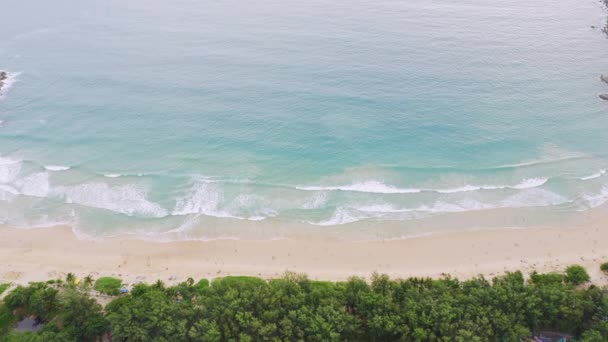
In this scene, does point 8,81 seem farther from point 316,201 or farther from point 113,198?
point 316,201

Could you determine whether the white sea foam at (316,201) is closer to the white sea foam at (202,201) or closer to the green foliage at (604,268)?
the white sea foam at (202,201)

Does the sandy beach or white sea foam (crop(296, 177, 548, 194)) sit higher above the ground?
white sea foam (crop(296, 177, 548, 194))

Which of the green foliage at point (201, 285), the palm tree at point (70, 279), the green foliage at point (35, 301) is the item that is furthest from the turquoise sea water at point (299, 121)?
the green foliage at point (35, 301)

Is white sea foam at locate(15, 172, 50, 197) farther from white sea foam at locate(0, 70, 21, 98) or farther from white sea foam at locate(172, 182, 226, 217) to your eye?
white sea foam at locate(0, 70, 21, 98)

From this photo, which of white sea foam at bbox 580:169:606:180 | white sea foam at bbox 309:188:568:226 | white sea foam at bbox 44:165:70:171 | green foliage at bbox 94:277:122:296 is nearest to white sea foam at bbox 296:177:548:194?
white sea foam at bbox 309:188:568:226

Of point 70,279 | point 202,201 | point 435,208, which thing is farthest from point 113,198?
point 435,208

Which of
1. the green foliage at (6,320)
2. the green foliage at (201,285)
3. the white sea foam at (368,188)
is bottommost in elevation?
the green foliage at (6,320)
